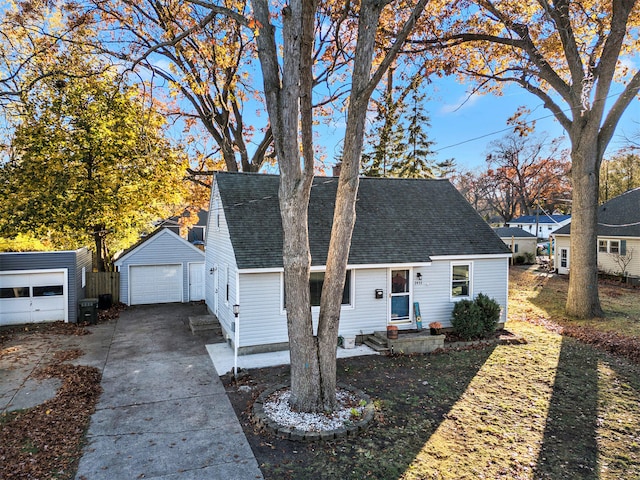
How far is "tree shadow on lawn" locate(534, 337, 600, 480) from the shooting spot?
524cm

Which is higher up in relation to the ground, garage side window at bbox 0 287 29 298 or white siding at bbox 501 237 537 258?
white siding at bbox 501 237 537 258

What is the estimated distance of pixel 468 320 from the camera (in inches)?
448

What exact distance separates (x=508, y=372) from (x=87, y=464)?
8557mm

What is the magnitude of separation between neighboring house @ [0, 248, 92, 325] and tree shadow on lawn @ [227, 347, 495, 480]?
29.3 ft

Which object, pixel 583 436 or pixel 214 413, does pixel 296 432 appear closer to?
pixel 214 413

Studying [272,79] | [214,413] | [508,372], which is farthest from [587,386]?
[272,79]

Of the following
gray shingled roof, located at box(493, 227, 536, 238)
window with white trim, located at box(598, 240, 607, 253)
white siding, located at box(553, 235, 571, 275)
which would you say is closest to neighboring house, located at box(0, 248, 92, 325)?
white siding, located at box(553, 235, 571, 275)

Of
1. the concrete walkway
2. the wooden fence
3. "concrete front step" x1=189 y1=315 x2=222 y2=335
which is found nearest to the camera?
the concrete walkway

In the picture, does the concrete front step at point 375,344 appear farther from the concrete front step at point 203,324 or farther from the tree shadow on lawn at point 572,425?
the concrete front step at point 203,324

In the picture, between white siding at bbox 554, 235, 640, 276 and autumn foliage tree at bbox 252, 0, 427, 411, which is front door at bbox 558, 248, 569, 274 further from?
autumn foliage tree at bbox 252, 0, 427, 411

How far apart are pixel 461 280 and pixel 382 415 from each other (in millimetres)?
7040

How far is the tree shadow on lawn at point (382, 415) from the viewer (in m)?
5.23

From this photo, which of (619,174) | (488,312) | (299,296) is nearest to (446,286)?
(488,312)

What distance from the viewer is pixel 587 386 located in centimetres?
806
